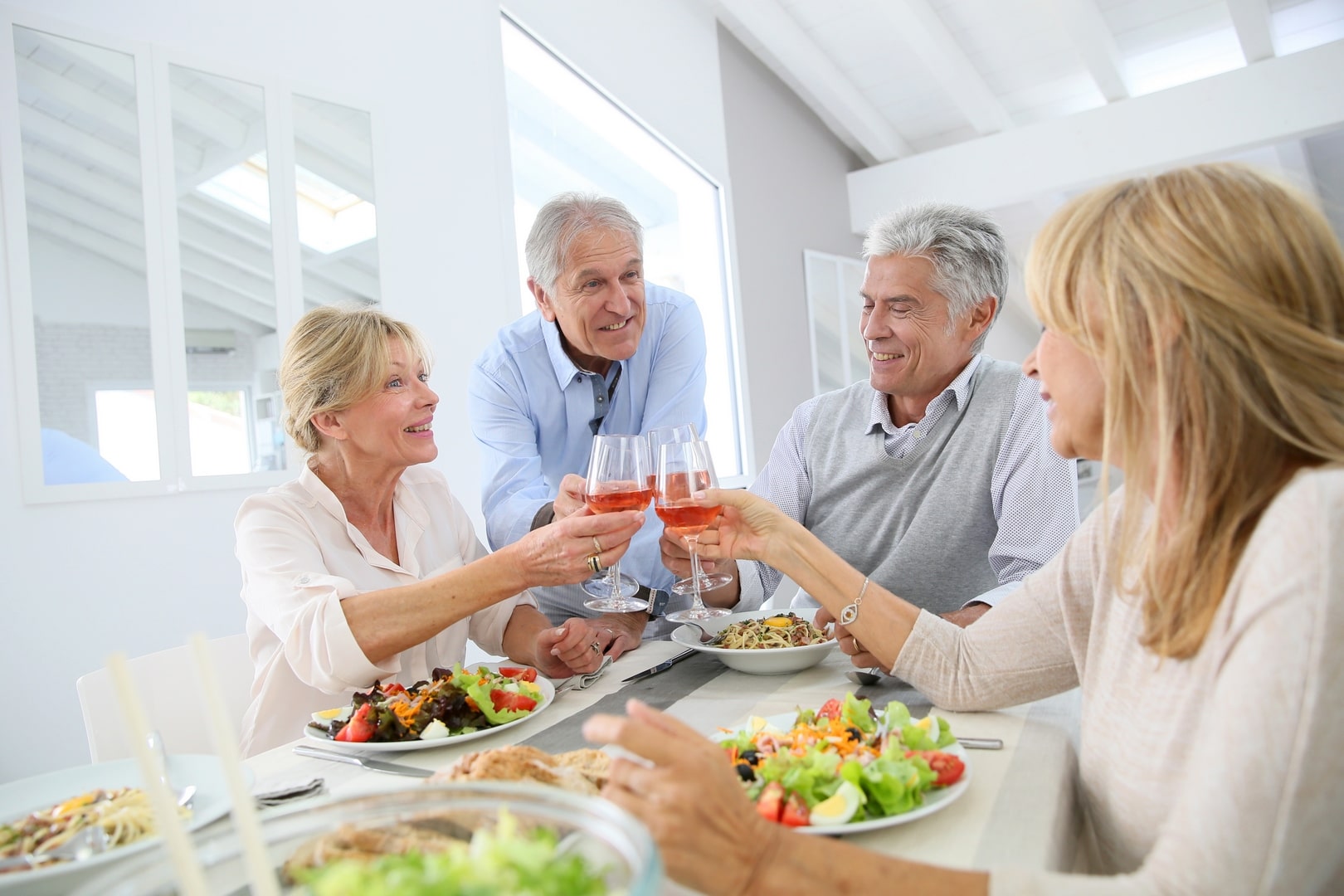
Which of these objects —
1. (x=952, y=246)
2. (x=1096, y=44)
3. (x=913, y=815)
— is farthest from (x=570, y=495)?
(x=1096, y=44)

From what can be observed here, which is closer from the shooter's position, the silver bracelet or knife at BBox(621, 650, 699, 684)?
the silver bracelet

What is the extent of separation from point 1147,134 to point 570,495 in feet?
20.4

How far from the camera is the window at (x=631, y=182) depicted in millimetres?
5016

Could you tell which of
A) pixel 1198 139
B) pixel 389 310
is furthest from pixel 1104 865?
pixel 1198 139

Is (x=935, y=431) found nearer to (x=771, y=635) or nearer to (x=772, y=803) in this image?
(x=771, y=635)

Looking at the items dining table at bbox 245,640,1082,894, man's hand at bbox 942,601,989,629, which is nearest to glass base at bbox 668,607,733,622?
dining table at bbox 245,640,1082,894

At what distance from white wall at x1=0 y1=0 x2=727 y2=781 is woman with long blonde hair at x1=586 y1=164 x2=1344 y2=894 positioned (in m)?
2.76

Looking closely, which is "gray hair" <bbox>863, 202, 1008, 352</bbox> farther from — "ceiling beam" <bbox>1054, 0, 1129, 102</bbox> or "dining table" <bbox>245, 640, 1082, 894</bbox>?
"ceiling beam" <bbox>1054, 0, 1129, 102</bbox>

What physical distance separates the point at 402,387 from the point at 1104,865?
5.31 ft

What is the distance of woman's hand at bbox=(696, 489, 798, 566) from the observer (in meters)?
1.60

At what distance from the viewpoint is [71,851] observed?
0.89 meters

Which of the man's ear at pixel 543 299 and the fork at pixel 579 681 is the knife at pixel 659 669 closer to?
the fork at pixel 579 681

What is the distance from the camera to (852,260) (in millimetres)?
8078

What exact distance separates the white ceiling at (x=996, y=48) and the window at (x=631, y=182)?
1305 millimetres
